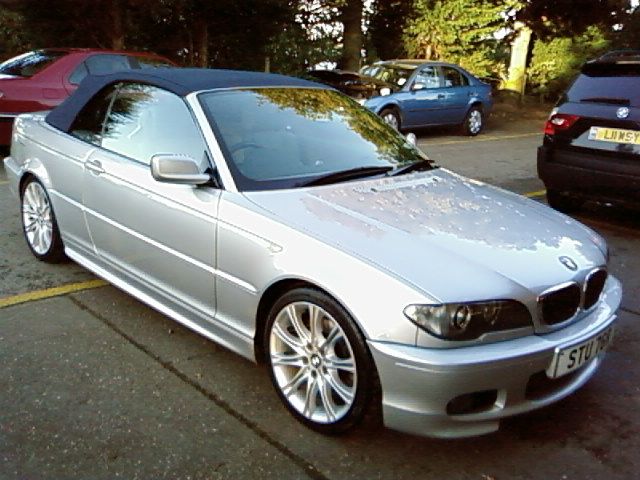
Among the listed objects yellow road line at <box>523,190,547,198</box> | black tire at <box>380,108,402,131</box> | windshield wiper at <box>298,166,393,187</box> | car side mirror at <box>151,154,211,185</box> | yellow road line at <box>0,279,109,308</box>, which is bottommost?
black tire at <box>380,108,402,131</box>

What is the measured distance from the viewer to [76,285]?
15.0 ft

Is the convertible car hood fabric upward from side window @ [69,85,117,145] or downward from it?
downward

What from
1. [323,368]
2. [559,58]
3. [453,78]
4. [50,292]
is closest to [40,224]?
[50,292]

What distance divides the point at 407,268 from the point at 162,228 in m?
1.43

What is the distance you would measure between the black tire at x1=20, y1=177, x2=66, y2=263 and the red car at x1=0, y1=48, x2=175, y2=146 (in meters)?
3.79

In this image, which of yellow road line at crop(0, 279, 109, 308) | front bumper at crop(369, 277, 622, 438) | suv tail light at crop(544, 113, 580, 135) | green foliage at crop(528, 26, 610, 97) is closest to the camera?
front bumper at crop(369, 277, 622, 438)

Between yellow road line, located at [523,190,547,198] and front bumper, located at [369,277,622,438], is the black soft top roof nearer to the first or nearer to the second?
front bumper, located at [369,277,622,438]

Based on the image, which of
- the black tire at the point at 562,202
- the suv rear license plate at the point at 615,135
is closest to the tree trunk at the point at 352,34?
the black tire at the point at 562,202

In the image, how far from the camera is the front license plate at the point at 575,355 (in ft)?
9.14

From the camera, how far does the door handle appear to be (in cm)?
409

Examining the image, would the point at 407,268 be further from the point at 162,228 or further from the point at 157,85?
the point at 157,85

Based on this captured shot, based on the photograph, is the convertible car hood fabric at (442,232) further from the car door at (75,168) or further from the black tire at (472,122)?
the black tire at (472,122)

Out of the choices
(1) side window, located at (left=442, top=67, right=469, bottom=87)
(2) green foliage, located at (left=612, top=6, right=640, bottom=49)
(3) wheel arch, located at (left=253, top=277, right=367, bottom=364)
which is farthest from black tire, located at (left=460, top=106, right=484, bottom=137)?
(3) wheel arch, located at (left=253, top=277, right=367, bottom=364)

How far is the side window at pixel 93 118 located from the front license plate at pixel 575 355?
9.60 feet
